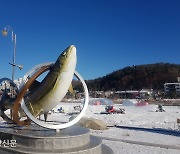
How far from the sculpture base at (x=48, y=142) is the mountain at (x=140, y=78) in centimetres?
14387

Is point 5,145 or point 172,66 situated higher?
point 172,66

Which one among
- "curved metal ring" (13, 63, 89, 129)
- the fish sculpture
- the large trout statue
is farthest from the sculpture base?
the fish sculpture

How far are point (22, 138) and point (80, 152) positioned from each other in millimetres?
2501

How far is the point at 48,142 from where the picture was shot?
36.9 feet

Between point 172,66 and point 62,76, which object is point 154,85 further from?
point 62,76

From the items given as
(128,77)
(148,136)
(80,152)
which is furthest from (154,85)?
(80,152)

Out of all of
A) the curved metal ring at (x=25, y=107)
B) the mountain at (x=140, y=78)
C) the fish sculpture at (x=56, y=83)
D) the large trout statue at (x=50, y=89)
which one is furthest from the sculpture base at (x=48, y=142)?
the mountain at (x=140, y=78)

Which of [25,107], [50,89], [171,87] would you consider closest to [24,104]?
[25,107]

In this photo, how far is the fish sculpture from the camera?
1226cm

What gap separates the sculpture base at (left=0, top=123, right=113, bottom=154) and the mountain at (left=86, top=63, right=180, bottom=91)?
143866 mm

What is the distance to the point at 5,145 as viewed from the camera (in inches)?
473

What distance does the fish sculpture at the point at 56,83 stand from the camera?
12258 millimetres

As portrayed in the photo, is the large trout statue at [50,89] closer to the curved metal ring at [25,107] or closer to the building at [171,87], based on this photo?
the curved metal ring at [25,107]

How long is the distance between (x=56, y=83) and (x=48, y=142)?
8.17ft
